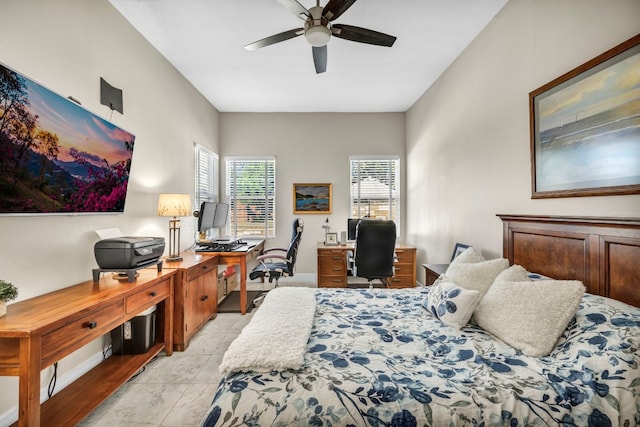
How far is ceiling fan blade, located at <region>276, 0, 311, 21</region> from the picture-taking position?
188 cm

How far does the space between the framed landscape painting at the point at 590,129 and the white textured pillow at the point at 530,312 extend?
621 millimetres

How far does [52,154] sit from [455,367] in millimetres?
2583

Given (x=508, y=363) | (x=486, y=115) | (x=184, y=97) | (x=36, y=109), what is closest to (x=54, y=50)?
(x=36, y=109)

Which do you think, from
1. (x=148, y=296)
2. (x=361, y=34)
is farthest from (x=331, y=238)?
(x=361, y=34)

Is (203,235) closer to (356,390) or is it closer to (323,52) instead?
(323,52)

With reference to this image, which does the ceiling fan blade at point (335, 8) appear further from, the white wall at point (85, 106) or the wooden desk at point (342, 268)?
the wooden desk at point (342, 268)

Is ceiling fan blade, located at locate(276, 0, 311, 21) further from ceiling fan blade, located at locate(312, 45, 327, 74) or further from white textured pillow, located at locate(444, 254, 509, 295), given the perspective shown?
white textured pillow, located at locate(444, 254, 509, 295)

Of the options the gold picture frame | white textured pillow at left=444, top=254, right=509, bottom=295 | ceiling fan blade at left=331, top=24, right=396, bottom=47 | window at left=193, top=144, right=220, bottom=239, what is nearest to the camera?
white textured pillow at left=444, top=254, right=509, bottom=295

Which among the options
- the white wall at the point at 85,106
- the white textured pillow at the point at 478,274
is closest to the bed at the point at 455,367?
the white textured pillow at the point at 478,274

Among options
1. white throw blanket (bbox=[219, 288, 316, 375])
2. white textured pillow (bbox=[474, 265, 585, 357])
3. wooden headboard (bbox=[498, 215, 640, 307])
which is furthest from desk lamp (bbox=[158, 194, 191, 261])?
wooden headboard (bbox=[498, 215, 640, 307])

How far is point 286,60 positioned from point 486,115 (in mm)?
2230

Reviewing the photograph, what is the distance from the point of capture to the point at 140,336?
2.29m

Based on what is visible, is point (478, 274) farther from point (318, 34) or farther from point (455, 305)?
point (318, 34)

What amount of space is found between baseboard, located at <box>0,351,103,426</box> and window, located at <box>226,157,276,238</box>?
9.51ft
